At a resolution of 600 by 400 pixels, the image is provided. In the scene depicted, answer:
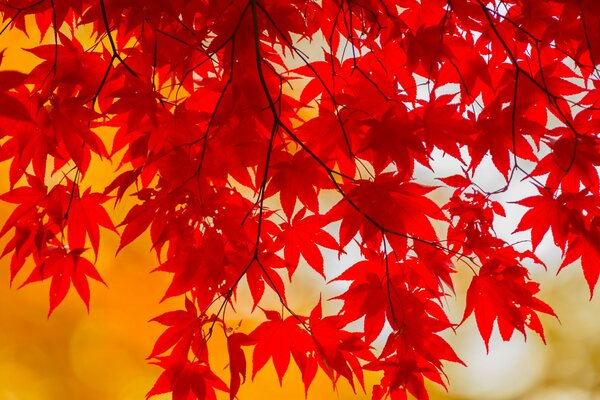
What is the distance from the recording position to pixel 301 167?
3.36 feet

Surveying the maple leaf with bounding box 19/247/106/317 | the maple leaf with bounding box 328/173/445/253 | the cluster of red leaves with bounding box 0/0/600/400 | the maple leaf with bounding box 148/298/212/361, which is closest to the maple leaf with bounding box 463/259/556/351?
the cluster of red leaves with bounding box 0/0/600/400

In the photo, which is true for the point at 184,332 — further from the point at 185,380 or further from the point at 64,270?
the point at 64,270

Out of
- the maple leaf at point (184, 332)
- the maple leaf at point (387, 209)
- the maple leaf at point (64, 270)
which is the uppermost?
the maple leaf at point (64, 270)

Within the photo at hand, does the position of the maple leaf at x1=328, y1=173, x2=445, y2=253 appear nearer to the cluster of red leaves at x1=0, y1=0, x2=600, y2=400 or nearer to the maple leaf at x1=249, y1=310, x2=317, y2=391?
the cluster of red leaves at x1=0, y1=0, x2=600, y2=400

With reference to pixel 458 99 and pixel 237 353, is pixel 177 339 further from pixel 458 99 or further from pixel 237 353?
pixel 458 99

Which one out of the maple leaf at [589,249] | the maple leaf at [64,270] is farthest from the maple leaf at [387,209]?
the maple leaf at [64,270]

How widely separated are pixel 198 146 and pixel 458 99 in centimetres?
55

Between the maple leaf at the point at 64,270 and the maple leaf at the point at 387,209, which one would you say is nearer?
the maple leaf at the point at 387,209

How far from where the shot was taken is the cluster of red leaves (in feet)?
3.32

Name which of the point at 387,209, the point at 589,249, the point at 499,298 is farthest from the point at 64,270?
the point at 589,249

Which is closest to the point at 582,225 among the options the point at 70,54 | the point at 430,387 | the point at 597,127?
the point at 597,127

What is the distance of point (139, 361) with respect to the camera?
9.53 feet

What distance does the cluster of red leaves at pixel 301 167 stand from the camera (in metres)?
1.01

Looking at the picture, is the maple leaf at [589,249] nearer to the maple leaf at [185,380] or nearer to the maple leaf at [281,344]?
the maple leaf at [281,344]
